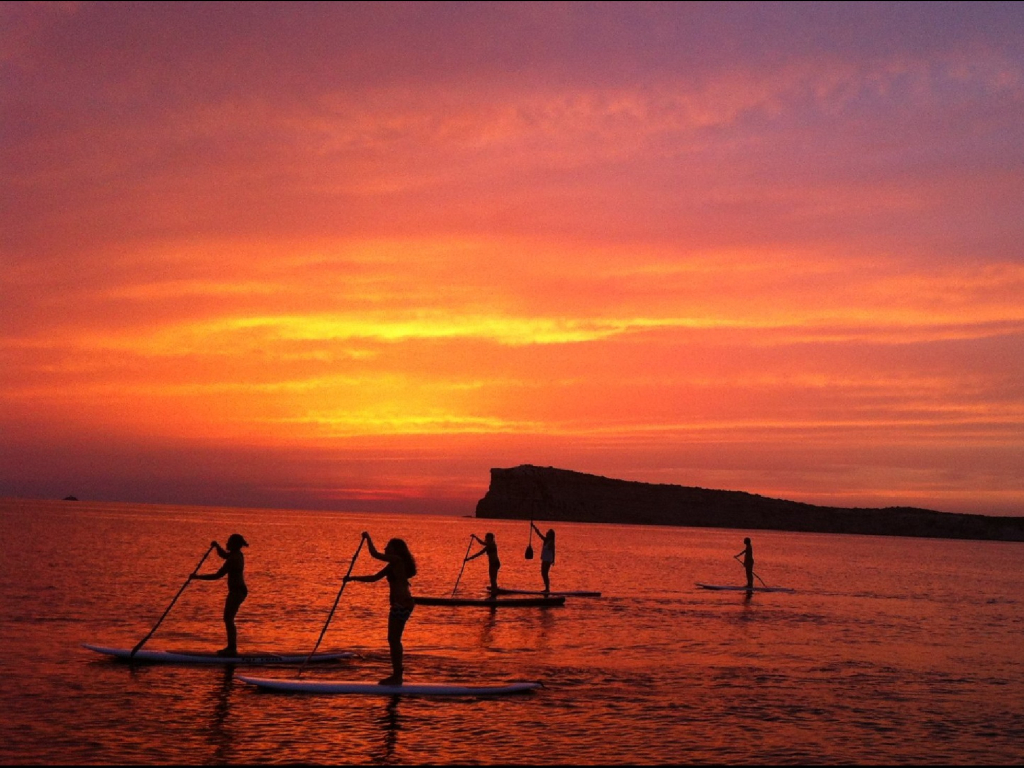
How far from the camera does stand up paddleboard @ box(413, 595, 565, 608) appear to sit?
34.0 meters

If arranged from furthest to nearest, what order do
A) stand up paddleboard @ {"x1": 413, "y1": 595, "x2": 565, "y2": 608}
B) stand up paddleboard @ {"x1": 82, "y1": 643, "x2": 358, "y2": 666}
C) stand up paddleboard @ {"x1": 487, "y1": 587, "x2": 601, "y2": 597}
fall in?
stand up paddleboard @ {"x1": 487, "y1": 587, "x2": 601, "y2": 597}, stand up paddleboard @ {"x1": 413, "y1": 595, "x2": 565, "y2": 608}, stand up paddleboard @ {"x1": 82, "y1": 643, "x2": 358, "y2": 666}

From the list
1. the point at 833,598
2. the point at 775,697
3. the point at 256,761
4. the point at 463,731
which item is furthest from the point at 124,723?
the point at 833,598

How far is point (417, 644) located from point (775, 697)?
914 centimetres

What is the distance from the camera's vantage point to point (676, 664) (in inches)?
903

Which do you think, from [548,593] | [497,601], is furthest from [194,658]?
[548,593]

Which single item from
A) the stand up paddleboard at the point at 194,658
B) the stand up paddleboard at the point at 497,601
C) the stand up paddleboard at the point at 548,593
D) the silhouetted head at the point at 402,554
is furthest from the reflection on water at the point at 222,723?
the stand up paddleboard at the point at 548,593

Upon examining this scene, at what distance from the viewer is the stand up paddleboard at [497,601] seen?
3403 centimetres

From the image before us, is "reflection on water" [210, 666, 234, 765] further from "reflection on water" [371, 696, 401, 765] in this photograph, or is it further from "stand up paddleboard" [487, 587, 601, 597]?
"stand up paddleboard" [487, 587, 601, 597]

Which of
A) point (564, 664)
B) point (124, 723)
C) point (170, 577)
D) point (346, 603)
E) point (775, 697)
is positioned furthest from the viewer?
point (170, 577)

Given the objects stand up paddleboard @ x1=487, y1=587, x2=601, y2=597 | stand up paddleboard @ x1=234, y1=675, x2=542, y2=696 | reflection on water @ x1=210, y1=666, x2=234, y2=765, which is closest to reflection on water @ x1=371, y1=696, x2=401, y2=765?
stand up paddleboard @ x1=234, y1=675, x2=542, y2=696

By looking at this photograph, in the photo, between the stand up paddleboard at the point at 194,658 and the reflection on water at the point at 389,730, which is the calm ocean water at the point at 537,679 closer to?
the reflection on water at the point at 389,730

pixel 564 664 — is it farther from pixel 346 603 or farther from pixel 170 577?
pixel 170 577

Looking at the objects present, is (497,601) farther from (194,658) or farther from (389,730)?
(389,730)

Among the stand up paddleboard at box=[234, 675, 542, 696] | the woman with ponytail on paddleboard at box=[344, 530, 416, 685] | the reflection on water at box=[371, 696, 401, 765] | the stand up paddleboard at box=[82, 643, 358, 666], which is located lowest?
the reflection on water at box=[371, 696, 401, 765]
